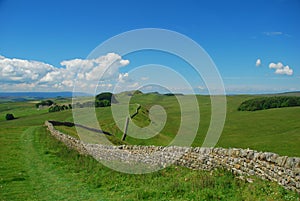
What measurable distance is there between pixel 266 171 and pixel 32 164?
13762mm

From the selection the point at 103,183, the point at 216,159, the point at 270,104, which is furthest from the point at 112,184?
the point at 270,104

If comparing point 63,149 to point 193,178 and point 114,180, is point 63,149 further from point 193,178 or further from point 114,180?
point 193,178

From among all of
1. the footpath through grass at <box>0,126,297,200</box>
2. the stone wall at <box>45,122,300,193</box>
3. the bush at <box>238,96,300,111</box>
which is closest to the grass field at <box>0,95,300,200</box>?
the footpath through grass at <box>0,126,297,200</box>

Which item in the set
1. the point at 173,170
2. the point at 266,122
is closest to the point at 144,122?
the point at 173,170

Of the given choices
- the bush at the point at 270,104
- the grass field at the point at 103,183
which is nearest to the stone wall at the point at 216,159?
the grass field at the point at 103,183

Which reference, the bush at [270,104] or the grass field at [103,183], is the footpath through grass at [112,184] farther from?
the bush at [270,104]

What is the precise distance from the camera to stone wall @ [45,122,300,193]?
9653 mm

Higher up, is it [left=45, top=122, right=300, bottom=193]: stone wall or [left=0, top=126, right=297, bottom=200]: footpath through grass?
[left=45, top=122, right=300, bottom=193]: stone wall

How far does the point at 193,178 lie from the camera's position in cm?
1189

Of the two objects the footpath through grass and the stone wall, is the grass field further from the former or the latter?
the stone wall

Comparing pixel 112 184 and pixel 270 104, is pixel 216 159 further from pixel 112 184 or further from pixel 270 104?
pixel 270 104

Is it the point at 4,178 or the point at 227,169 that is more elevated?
the point at 227,169

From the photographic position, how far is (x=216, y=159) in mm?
12719

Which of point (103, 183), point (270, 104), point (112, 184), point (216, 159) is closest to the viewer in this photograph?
point (216, 159)
